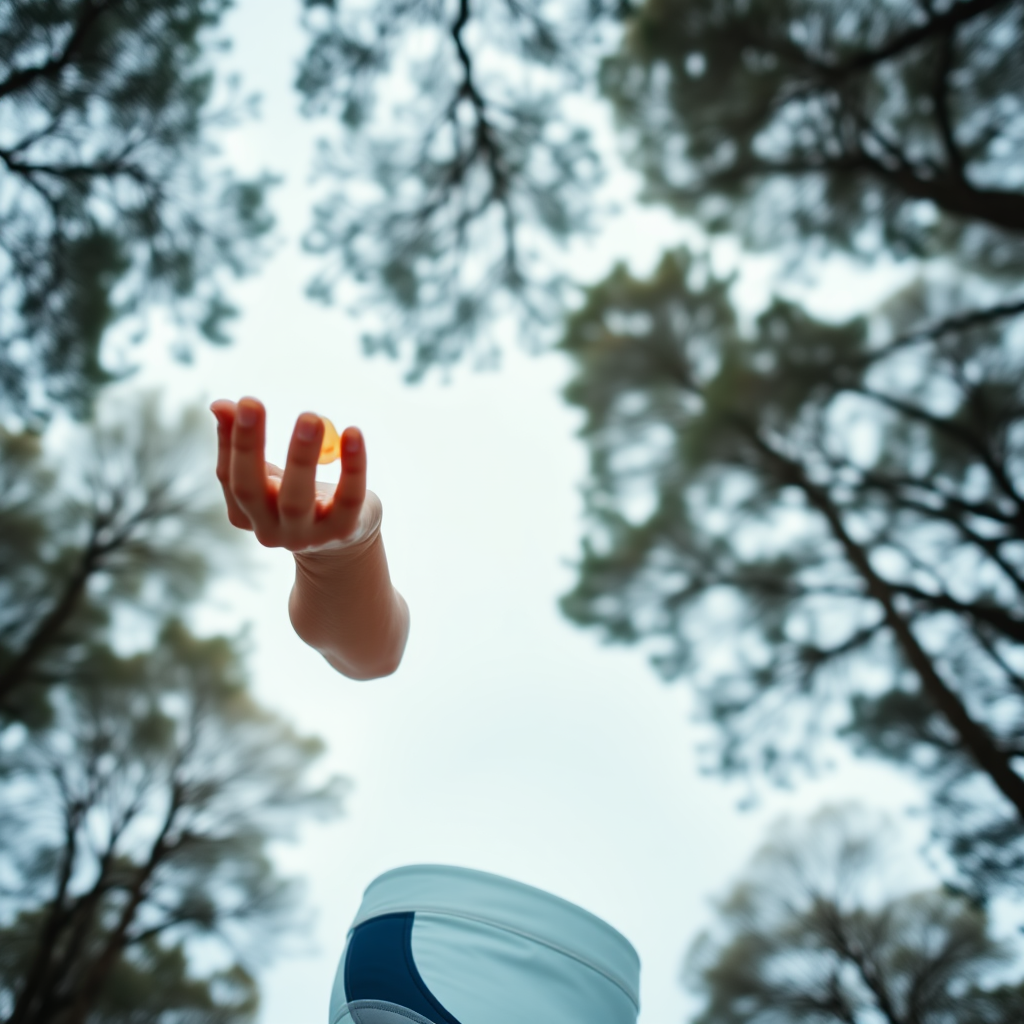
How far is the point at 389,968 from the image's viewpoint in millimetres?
1041

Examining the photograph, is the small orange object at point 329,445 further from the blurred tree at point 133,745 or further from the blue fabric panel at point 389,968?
the blurred tree at point 133,745

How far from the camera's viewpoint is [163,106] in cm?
479

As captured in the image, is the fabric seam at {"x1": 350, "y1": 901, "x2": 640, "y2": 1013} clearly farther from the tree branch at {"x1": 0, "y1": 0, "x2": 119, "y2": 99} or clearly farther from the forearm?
the tree branch at {"x1": 0, "y1": 0, "x2": 119, "y2": 99}

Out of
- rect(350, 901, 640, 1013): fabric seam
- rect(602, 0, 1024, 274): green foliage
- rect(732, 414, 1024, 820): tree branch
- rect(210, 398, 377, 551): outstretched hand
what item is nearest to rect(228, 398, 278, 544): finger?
rect(210, 398, 377, 551): outstretched hand

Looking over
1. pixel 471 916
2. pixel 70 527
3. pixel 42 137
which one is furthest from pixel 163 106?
pixel 471 916

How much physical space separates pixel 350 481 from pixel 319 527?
0.27 feet

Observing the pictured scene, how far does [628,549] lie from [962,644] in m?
2.73

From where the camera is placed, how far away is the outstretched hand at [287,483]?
2.75 feet

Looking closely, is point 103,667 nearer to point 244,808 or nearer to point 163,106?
point 244,808

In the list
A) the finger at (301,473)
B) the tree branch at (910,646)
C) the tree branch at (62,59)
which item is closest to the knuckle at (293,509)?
the finger at (301,473)

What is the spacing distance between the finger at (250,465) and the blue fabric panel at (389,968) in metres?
0.73

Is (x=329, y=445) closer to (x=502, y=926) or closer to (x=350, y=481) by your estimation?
(x=350, y=481)

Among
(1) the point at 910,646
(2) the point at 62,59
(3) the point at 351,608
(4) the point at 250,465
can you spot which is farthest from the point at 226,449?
(2) the point at 62,59

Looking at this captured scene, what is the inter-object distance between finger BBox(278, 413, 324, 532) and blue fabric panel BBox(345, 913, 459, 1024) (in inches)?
28.6
